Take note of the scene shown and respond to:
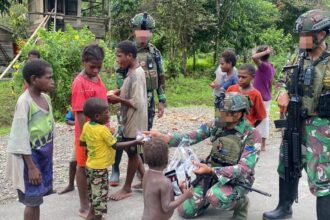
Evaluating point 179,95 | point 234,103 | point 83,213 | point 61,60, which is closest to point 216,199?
point 234,103

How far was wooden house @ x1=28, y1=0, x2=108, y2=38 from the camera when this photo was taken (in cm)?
1685

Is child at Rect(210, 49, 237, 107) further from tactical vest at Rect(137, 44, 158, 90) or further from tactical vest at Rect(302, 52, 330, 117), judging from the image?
tactical vest at Rect(302, 52, 330, 117)

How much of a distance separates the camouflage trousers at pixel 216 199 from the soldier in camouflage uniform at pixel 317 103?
0.70m

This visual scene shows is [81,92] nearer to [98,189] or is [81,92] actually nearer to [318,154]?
[98,189]

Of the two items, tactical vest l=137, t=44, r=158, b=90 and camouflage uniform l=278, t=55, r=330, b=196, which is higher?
tactical vest l=137, t=44, r=158, b=90

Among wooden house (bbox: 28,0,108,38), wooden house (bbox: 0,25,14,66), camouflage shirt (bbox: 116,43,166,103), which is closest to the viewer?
camouflage shirt (bbox: 116,43,166,103)

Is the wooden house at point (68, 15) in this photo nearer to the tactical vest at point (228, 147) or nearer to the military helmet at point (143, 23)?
the military helmet at point (143, 23)

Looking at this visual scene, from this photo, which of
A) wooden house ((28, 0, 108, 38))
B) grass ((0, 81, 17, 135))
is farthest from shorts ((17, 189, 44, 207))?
wooden house ((28, 0, 108, 38))

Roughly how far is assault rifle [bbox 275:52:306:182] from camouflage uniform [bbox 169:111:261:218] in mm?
304

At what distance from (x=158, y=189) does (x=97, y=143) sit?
0.88m

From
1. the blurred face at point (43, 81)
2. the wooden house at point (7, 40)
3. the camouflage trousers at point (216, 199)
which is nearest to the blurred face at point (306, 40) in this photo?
the camouflage trousers at point (216, 199)

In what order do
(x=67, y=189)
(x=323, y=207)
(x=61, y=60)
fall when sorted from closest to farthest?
(x=323, y=207)
(x=67, y=189)
(x=61, y=60)

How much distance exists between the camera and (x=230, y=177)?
4.04m

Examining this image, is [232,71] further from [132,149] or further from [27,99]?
[27,99]
